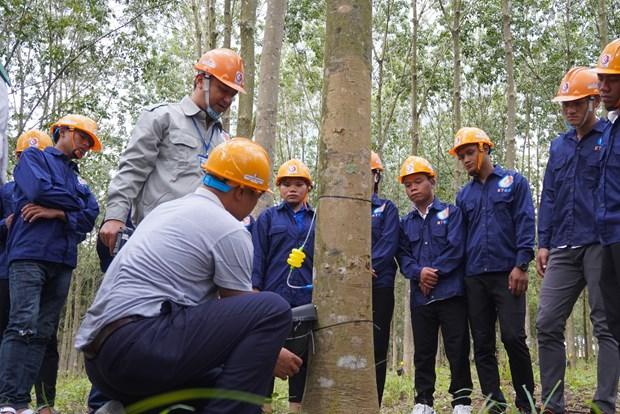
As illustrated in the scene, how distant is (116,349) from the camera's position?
2.58 metres

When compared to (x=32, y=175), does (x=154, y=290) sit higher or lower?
lower

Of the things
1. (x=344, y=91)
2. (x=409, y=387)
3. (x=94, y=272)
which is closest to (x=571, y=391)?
(x=409, y=387)

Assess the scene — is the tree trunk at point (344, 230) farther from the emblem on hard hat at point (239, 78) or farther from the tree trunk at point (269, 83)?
the tree trunk at point (269, 83)

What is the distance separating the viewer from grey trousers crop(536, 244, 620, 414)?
12.8 feet

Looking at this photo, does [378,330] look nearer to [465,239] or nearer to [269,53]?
[465,239]

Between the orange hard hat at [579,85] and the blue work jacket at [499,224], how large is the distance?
2.19 ft

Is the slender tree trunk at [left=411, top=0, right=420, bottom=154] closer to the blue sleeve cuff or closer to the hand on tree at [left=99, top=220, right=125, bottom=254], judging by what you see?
the blue sleeve cuff

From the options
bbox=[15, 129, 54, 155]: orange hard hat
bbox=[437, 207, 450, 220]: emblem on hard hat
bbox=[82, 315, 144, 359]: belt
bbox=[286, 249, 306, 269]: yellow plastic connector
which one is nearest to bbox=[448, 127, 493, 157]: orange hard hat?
bbox=[437, 207, 450, 220]: emblem on hard hat

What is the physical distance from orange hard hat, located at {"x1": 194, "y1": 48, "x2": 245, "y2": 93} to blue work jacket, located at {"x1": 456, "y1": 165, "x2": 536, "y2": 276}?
77.9 inches

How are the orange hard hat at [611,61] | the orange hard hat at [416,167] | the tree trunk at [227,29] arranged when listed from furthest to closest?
the tree trunk at [227,29]
the orange hard hat at [416,167]
the orange hard hat at [611,61]

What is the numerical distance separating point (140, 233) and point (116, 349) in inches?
19.6

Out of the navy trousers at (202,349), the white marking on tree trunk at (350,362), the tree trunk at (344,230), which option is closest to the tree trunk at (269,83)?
the tree trunk at (344,230)

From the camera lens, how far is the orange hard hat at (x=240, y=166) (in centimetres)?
295

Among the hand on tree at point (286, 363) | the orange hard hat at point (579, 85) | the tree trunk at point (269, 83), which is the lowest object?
the hand on tree at point (286, 363)
